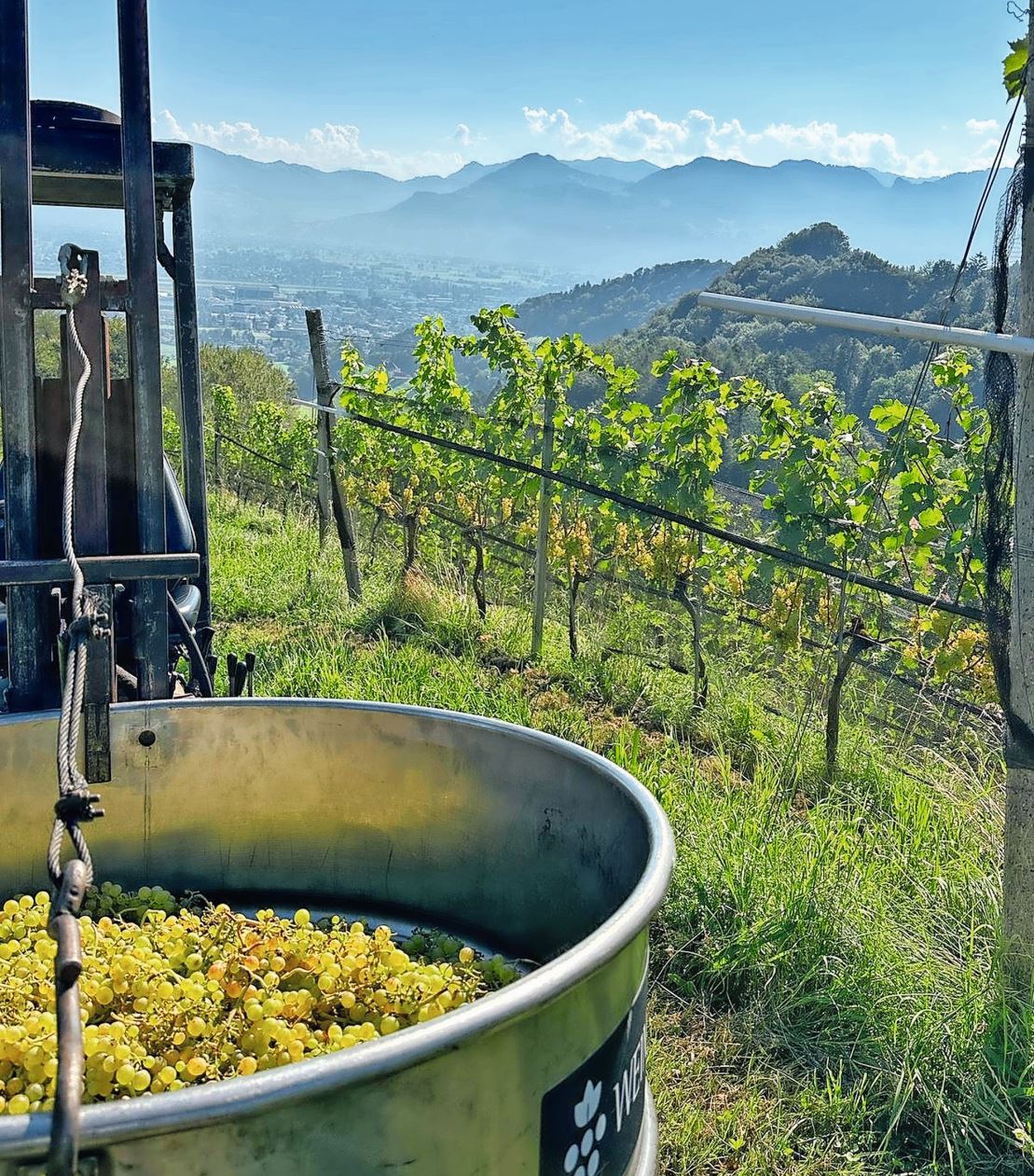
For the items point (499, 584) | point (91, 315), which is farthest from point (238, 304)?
point (91, 315)

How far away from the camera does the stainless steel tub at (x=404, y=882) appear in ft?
3.50

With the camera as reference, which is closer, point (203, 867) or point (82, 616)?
point (82, 616)

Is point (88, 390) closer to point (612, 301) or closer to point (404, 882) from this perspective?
point (404, 882)

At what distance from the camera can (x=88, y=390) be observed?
255 centimetres

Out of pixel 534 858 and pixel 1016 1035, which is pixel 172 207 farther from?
pixel 1016 1035

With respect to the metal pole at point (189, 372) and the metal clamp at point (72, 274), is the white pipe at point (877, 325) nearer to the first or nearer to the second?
the metal clamp at point (72, 274)

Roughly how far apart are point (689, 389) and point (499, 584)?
Answer: 2587 mm

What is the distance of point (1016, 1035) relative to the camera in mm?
2760

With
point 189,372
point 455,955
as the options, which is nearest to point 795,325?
point 189,372

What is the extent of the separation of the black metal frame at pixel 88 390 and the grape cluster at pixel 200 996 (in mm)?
797

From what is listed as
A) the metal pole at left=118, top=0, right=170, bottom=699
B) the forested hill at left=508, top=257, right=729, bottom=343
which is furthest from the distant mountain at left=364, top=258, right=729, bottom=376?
the metal pole at left=118, top=0, right=170, bottom=699

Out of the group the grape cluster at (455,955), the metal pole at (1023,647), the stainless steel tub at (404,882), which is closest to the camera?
the stainless steel tub at (404,882)

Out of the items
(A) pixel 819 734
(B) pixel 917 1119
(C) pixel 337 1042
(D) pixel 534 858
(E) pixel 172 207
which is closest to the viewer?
(C) pixel 337 1042

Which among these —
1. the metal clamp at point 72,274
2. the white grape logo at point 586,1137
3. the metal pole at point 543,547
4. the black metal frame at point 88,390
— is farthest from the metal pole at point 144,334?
the metal pole at point 543,547
